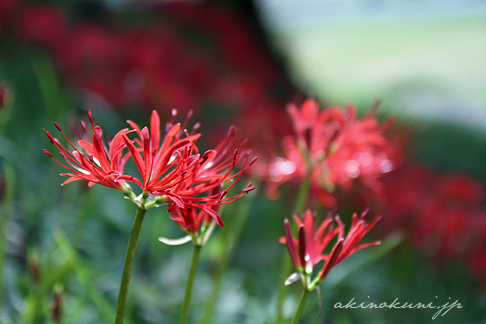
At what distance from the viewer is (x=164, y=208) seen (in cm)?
145

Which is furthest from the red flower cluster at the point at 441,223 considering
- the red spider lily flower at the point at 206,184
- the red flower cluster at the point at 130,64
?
the red spider lily flower at the point at 206,184

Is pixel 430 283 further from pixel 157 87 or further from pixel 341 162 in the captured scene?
pixel 157 87

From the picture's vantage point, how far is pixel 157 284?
112 cm

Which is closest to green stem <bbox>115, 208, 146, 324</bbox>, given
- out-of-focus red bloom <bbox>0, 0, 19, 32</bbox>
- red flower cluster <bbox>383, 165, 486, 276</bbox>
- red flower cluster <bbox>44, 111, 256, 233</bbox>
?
red flower cluster <bbox>44, 111, 256, 233</bbox>

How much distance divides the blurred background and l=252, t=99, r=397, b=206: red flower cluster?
65 millimetres

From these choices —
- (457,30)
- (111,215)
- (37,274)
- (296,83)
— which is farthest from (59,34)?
(457,30)

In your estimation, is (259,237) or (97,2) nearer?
(259,237)

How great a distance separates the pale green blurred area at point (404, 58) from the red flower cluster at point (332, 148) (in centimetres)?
440

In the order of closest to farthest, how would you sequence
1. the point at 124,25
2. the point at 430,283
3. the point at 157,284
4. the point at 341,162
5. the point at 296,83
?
the point at 341,162, the point at 157,284, the point at 430,283, the point at 124,25, the point at 296,83

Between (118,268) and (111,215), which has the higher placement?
(111,215)

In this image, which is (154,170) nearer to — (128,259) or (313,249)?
(128,259)

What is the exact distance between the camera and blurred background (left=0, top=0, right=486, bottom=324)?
3.12ft

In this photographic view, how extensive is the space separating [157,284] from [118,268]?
5.2 inches

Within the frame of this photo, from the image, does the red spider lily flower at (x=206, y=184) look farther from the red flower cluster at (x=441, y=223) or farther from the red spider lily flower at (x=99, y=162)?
the red flower cluster at (x=441, y=223)
